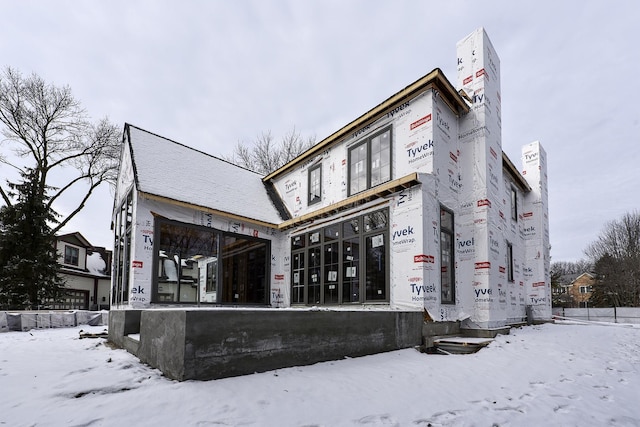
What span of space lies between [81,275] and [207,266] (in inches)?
779

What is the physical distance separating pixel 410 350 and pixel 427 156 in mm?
4537

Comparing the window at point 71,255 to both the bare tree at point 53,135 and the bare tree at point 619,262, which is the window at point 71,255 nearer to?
the bare tree at point 53,135

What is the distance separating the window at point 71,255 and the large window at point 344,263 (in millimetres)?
21203

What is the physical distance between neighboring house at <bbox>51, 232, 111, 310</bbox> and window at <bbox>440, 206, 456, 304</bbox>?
23.8 m

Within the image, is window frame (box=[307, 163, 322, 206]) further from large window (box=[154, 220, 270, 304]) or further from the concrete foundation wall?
the concrete foundation wall

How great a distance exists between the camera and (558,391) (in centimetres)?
412

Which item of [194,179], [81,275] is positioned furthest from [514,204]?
[81,275]

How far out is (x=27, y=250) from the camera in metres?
17.7

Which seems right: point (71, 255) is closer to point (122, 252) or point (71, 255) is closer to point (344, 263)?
point (122, 252)

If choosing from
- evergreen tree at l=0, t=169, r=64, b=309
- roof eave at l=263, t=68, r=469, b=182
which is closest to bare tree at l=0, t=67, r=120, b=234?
evergreen tree at l=0, t=169, r=64, b=309

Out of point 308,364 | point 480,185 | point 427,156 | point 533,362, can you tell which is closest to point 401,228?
point 427,156

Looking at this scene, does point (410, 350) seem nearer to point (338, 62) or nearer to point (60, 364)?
point (60, 364)

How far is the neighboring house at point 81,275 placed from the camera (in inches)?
940

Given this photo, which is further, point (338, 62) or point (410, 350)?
point (338, 62)
